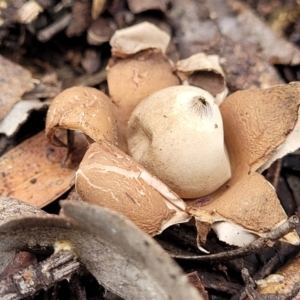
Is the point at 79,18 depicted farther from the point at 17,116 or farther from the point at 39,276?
the point at 39,276

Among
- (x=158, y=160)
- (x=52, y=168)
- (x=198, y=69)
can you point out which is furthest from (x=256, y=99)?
(x=52, y=168)

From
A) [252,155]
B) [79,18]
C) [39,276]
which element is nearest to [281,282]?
[252,155]

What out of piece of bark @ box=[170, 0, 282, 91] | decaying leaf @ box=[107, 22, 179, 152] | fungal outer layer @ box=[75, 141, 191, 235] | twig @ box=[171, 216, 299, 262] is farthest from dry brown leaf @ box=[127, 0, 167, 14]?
twig @ box=[171, 216, 299, 262]

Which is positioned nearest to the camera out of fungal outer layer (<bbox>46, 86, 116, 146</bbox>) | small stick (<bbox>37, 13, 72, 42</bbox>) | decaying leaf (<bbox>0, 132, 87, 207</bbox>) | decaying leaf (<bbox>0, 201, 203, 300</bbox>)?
decaying leaf (<bbox>0, 201, 203, 300</bbox>)

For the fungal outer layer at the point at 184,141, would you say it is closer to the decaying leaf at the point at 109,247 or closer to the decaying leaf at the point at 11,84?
the decaying leaf at the point at 109,247

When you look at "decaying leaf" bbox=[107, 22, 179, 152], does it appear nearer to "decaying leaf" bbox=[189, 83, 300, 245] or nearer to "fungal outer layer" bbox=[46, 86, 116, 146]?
"fungal outer layer" bbox=[46, 86, 116, 146]

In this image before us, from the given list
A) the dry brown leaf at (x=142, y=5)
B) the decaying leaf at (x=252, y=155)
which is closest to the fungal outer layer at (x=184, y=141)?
the decaying leaf at (x=252, y=155)
